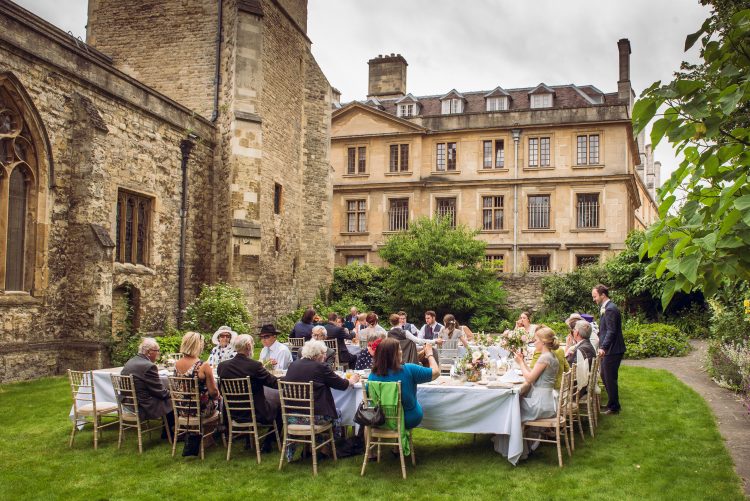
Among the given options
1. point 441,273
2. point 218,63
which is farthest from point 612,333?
point 218,63

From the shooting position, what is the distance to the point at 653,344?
1734cm

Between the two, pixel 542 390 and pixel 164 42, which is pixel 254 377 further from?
pixel 164 42

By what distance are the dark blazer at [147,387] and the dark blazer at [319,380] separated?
6.07 feet

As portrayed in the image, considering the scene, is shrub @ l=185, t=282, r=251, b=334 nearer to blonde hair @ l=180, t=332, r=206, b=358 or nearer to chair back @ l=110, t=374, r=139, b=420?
chair back @ l=110, t=374, r=139, b=420

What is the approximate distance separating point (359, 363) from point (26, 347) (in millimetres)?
7002

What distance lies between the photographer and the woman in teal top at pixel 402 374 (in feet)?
22.5

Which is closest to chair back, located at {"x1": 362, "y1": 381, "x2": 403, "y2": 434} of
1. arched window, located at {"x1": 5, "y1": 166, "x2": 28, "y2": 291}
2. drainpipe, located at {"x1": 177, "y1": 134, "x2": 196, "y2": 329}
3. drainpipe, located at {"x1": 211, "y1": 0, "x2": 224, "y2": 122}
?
arched window, located at {"x1": 5, "y1": 166, "x2": 28, "y2": 291}

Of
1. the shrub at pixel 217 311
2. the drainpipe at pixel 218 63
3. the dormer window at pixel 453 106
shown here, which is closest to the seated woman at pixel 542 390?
the shrub at pixel 217 311

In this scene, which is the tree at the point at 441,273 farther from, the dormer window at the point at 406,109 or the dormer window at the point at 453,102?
the dormer window at the point at 406,109

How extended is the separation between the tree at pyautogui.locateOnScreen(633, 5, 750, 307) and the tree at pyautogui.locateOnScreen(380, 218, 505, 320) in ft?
65.7

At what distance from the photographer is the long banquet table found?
23.5 ft

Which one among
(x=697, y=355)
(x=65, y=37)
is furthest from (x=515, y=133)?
(x=65, y=37)

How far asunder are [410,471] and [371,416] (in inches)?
34.8

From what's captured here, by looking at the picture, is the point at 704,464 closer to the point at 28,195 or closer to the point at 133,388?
the point at 133,388
